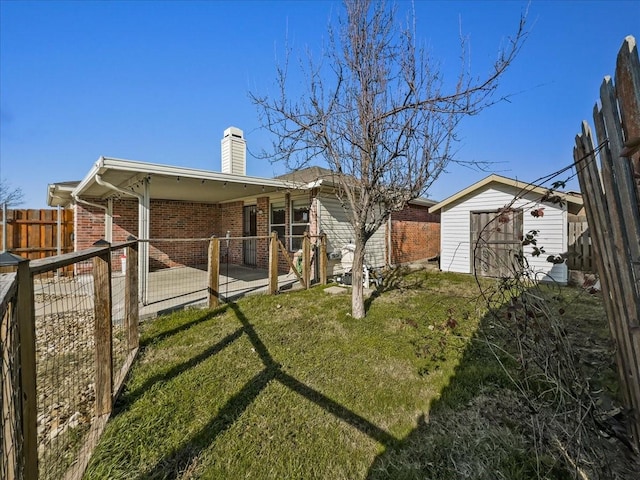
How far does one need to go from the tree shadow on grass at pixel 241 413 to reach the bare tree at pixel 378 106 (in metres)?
2.19

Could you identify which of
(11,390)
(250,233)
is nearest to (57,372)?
(11,390)

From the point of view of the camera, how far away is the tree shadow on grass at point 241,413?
78.4 inches

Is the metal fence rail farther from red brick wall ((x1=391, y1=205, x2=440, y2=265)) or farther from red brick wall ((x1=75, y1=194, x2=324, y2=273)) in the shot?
red brick wall ((x1=391, y1=205, x2=440, y2=265))

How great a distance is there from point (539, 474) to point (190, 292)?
6.53 metres

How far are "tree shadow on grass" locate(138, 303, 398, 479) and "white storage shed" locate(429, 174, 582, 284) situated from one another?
622cm

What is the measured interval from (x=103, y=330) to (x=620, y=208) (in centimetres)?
387

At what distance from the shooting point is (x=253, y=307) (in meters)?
5.51

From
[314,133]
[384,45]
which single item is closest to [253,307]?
[314,133]

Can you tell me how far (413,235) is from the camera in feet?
40.5

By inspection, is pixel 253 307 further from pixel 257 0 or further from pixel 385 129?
pixel 257 0

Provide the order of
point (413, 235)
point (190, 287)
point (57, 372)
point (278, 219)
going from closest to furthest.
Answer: point (57, 372), point (190, 287), point (278, 219), point (413, 235)

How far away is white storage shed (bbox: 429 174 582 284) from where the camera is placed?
8078mm

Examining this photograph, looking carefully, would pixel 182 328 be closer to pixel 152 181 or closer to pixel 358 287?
pixel 358 287

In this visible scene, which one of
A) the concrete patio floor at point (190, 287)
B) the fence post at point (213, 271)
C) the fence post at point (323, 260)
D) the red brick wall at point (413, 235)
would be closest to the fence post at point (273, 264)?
the concrete patio floor at point (190, 287)
